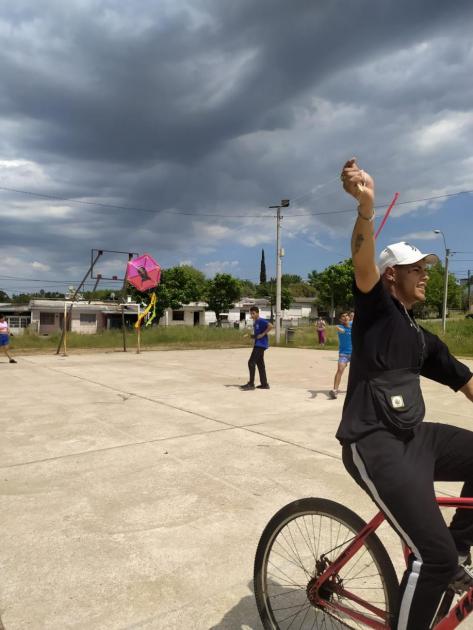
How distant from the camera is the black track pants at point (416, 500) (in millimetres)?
1692

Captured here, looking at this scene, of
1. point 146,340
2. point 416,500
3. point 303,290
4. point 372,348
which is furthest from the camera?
point 303,290

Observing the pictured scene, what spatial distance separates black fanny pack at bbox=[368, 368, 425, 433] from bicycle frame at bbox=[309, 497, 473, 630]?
13.4 inches

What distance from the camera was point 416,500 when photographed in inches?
67.6

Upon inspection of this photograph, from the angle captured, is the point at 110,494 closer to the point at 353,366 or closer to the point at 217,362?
the point at 353,366

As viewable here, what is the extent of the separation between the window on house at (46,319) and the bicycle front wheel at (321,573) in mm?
56379

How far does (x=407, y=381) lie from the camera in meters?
1.86

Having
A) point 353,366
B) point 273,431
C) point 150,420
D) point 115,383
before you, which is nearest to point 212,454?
point 273,431

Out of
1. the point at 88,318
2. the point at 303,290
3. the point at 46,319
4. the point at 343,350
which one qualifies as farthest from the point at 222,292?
the point at 343,350

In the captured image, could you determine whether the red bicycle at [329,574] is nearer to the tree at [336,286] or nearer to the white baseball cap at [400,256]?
the white baseball cap at [400,256]

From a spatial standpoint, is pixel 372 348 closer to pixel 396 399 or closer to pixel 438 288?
pixel 396 399

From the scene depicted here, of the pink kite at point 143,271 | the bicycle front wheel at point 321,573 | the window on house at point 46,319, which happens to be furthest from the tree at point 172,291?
the bicycle front wheel at point 321,573

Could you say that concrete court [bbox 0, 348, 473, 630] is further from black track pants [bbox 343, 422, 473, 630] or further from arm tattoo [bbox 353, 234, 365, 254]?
arm tattoo [bbox 353, 234, 365, 254]

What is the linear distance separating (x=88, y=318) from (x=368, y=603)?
188 ft

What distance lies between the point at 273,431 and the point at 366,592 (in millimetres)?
3905
